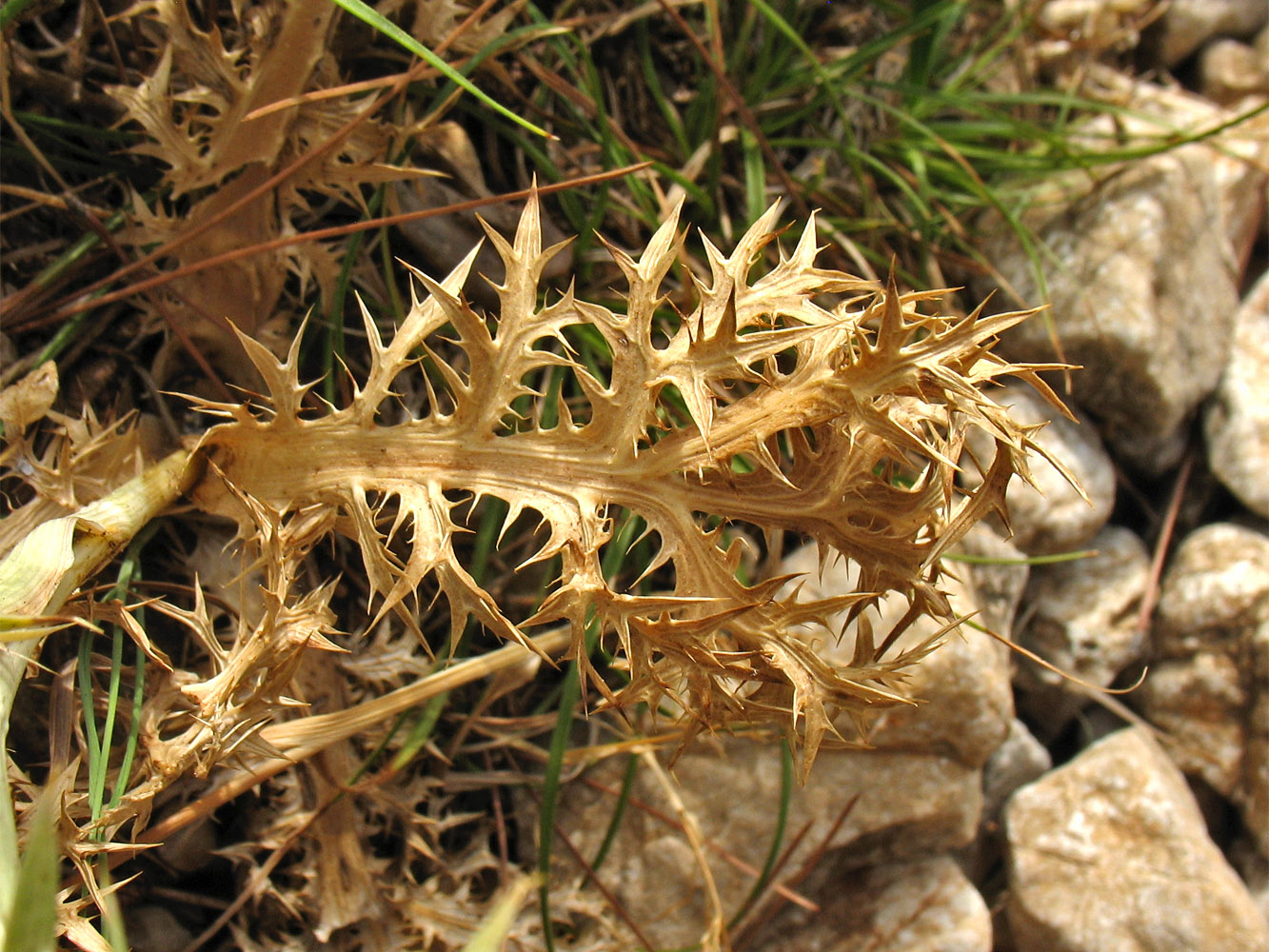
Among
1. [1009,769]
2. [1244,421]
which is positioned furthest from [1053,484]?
[1009,769]

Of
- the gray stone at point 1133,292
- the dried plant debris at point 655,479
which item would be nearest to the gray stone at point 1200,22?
the gray stone at point 1133,292

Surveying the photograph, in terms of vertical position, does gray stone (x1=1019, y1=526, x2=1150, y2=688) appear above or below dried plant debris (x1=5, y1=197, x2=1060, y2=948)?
below

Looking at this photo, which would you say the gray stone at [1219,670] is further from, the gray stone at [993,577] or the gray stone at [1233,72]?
the gray stone at [1233,72]

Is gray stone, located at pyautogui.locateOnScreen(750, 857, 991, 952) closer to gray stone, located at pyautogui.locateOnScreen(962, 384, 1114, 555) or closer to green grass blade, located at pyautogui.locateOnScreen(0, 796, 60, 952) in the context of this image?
gray stone, located at pyautogui.locateOnScreen(962, 384, 1114, 555)

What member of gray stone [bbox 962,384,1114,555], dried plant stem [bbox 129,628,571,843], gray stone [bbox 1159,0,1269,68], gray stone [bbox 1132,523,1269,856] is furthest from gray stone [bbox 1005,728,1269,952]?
gray stone [bbox 1159,0,1269,68]

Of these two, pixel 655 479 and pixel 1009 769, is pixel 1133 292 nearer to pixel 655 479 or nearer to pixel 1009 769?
pixel 1009 769
